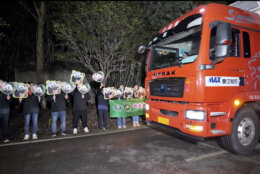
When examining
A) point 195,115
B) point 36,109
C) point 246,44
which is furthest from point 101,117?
point 246,44

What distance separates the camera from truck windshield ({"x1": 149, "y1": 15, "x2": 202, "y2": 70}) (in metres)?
3.73

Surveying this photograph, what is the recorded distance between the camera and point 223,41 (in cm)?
316

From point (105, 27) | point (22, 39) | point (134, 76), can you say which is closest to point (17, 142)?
point (105, 27)

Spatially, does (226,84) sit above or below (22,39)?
below

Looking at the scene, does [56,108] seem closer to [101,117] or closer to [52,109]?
[52,109]

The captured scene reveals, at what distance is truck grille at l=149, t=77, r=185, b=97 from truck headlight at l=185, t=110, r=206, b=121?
16.8 inches

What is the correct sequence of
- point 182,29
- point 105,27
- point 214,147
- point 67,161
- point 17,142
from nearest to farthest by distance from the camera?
point 67,161 → point 182,29 → point 214,147 → point 17,142 → point 105,27

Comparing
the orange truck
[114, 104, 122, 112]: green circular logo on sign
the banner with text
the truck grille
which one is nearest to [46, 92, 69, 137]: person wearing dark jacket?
the banner with text

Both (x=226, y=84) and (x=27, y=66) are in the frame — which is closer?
(x=226, y=84)

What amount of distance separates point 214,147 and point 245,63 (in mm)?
2183

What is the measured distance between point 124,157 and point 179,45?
3.17 metres

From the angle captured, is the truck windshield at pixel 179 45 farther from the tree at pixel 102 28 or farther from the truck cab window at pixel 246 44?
the tree at pixel 102 28

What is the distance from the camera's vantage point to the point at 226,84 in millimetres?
3590

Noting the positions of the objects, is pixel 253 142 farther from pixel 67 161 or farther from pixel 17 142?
pixel 17 142
